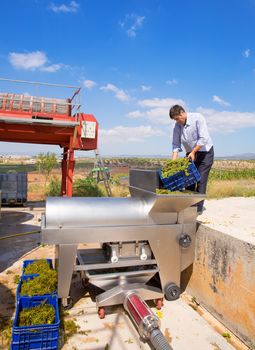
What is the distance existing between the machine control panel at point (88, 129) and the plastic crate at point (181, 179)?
7042mm

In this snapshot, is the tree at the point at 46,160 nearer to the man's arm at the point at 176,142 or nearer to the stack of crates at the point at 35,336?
the man's arm at the point at 176,142

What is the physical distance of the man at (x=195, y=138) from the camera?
16.2ft

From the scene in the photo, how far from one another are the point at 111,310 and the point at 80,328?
0.59 metres

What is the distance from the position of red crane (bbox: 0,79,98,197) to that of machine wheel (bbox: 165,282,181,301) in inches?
291

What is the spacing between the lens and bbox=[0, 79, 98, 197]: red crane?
407 inches

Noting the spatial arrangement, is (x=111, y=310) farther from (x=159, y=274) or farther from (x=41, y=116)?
(x=41, y=116)

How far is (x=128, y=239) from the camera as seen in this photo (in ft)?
13.4

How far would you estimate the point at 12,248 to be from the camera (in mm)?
6973

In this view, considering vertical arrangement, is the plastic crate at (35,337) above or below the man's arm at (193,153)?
below

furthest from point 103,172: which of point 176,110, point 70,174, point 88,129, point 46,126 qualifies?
point 176,110

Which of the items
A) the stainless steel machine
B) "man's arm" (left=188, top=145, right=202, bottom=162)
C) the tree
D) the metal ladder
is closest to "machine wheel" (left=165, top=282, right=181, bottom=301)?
the stainless steel machine

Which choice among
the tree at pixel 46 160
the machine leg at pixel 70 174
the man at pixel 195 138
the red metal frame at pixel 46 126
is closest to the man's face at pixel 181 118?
the man at pixel 195 138

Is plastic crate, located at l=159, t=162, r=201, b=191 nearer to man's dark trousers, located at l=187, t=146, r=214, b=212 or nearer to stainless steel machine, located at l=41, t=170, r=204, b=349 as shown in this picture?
stainless steel machine, located at l=41, t=170, r=204, b=349

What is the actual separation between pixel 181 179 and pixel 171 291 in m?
1.67
